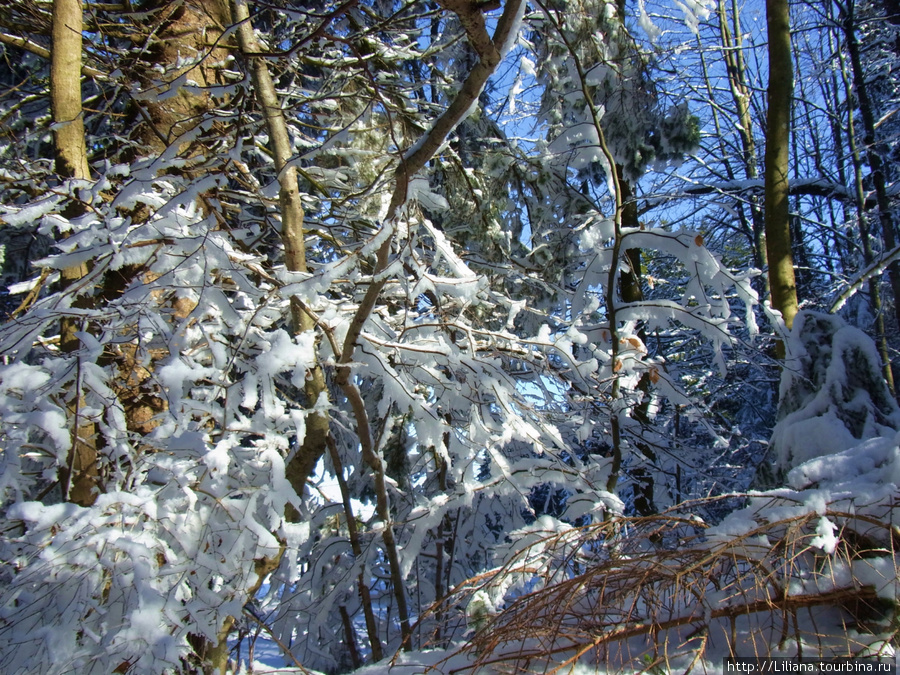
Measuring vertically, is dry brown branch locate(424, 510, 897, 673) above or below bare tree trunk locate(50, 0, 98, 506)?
below

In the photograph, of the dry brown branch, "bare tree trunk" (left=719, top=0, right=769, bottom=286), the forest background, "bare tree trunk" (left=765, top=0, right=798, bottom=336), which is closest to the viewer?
the dry brown branch

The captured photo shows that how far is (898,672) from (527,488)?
5.08ft

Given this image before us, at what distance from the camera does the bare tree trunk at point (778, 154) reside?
10.6 feet

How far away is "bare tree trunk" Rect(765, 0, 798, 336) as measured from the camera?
322 centimetres

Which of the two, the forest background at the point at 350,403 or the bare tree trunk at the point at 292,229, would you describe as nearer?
the forest background at the point at 350,403

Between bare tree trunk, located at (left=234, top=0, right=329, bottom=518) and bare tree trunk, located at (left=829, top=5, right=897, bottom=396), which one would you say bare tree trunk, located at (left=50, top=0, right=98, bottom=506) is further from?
bare tree trunk, located at (left=829, top=5, right=897, bottom=396)

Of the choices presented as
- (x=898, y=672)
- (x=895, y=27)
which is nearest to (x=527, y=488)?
(x=898, y=672)

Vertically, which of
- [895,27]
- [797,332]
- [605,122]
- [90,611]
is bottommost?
[90,611]

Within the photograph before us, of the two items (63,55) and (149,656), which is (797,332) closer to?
(149,656)

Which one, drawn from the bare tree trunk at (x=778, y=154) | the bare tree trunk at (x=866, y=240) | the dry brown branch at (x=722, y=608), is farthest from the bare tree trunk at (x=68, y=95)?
the bare tree trunk at (x=866, y=240)

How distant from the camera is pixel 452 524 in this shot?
457 centimetres

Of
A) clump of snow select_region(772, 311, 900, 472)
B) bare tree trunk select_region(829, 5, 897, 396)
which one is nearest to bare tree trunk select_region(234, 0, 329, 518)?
clump of snow select_region(772, 311, 900, 472)

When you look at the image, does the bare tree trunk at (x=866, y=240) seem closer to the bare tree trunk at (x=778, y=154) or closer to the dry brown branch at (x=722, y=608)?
the bare tree trunk at (x=778, y=154)

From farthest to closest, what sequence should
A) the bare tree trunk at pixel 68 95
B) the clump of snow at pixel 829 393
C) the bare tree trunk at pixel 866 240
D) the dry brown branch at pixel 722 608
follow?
1. the bare tree trunk at pixel 866 240
2. the bare tree trunk at pixel 68 95
3. the clump of snow at pixel 829 393
4. the dry brown branch at pixel 722 608
